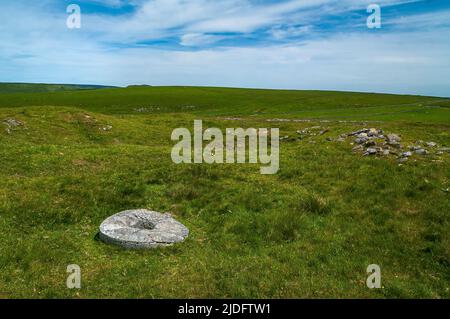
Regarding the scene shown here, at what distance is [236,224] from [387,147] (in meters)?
13.9

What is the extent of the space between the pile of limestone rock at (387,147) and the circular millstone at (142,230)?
45.8ft

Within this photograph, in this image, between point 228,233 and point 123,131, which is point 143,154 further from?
point 228,233

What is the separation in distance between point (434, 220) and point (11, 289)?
1456 centimetres

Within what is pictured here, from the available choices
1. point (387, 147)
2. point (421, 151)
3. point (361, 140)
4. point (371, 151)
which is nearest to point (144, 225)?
point (371, 151)

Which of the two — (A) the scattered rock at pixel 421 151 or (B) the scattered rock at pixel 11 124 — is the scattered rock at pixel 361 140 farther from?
(B) the scattered rock at pixel 11 124

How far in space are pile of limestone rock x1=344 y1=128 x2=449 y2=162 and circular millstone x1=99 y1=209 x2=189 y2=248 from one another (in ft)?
Answer: 45.8

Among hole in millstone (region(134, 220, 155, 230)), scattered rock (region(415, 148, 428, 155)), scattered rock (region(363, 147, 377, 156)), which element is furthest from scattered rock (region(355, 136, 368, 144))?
hole in millstone (region(134, 220, 155, 230))

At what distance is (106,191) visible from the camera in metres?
18.2

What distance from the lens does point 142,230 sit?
45.2 feet

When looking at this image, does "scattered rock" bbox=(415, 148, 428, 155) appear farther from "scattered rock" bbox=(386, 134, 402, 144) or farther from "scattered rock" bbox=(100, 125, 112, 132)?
"scattered rock" bbox=(100, 125, 112, 132)

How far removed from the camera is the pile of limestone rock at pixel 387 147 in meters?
22.6

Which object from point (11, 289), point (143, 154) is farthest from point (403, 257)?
point (143, 154)

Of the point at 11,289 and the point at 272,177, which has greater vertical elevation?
the point at 272,177

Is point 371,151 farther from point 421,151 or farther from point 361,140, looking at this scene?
point 361,140
